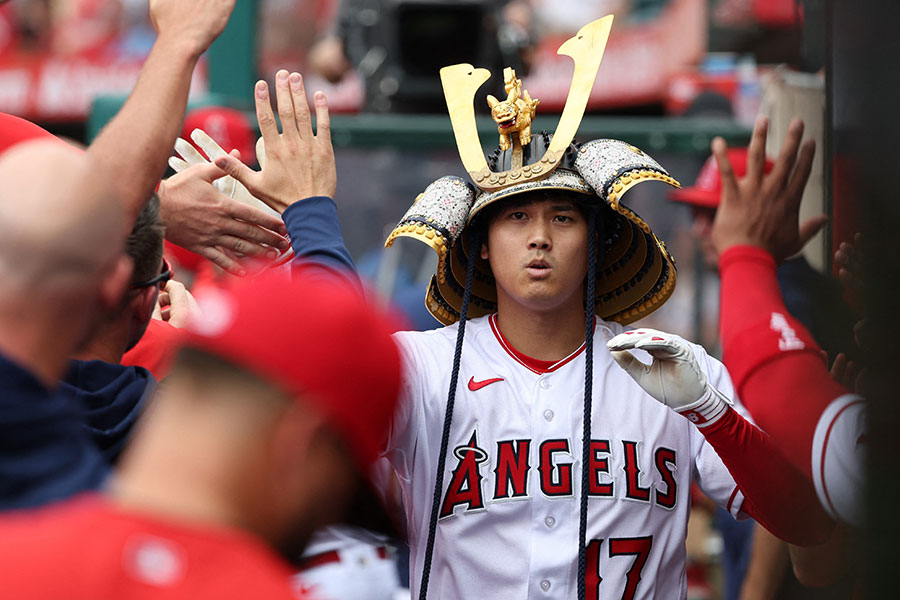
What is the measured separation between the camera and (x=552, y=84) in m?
9.60

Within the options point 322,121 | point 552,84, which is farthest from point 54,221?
point 552,84

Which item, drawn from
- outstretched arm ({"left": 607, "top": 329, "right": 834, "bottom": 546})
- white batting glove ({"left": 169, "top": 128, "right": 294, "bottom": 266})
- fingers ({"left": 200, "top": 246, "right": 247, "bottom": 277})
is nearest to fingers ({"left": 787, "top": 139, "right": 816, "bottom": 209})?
outstretched arm ({"left": 607, "top": 329, "right": 834, "bottom": 546})

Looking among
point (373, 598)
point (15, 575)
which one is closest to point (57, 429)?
point (15, 575)

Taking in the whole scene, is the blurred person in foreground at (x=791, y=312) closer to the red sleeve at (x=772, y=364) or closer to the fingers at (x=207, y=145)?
the red sleeve at (x=772, y=364)

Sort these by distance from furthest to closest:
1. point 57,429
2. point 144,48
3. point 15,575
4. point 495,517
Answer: point 144,48, point 495,517, point 57,429, point 15,575

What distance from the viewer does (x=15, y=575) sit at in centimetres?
112

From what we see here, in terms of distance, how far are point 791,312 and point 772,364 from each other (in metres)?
1.36

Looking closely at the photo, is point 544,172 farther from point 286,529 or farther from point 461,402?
point 286,529

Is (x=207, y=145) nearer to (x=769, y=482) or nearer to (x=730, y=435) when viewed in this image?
(x=730, y=435)

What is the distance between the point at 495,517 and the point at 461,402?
0.28 m

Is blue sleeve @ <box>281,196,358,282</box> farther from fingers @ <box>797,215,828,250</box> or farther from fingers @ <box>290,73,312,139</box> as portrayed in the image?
fingers @ <box>797,215,828,250</box>

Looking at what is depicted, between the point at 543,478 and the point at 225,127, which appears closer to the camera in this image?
the point at 543,478

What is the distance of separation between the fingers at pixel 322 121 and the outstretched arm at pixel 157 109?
0.92 ft

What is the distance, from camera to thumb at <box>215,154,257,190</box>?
8.25 ft
